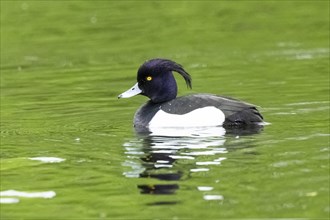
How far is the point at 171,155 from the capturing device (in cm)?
984

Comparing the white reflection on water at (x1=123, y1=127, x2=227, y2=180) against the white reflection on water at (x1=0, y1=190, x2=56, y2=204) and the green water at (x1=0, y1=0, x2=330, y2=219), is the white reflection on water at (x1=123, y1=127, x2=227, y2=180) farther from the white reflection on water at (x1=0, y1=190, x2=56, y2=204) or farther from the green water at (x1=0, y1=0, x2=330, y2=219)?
the white reflection on water at (x1=0, y1=190, x2=56, y2=204)

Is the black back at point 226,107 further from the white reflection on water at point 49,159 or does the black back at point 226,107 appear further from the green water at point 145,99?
the white reflection on water at point 49,159

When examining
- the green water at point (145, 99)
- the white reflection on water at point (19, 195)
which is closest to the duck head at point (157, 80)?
the green water at point (145, 99)

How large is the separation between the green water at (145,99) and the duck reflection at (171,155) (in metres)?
0.02

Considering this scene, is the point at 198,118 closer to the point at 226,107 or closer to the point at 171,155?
the point at 226,107

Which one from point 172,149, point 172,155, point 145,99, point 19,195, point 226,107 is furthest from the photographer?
point 145,99

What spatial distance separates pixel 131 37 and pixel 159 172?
39.8ft

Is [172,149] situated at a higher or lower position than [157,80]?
lower

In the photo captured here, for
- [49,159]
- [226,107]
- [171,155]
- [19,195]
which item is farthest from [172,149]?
[19,195]

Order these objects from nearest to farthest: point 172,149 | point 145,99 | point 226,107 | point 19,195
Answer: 1. point 19,195
2. point 172,149
3. point 226,107
4. point 145,99

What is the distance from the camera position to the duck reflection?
8789 millimetres

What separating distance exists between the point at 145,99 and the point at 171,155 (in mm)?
5261

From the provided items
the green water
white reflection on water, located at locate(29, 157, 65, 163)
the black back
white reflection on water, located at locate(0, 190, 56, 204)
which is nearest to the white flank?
the black back

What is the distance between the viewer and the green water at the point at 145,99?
8.08 meters
